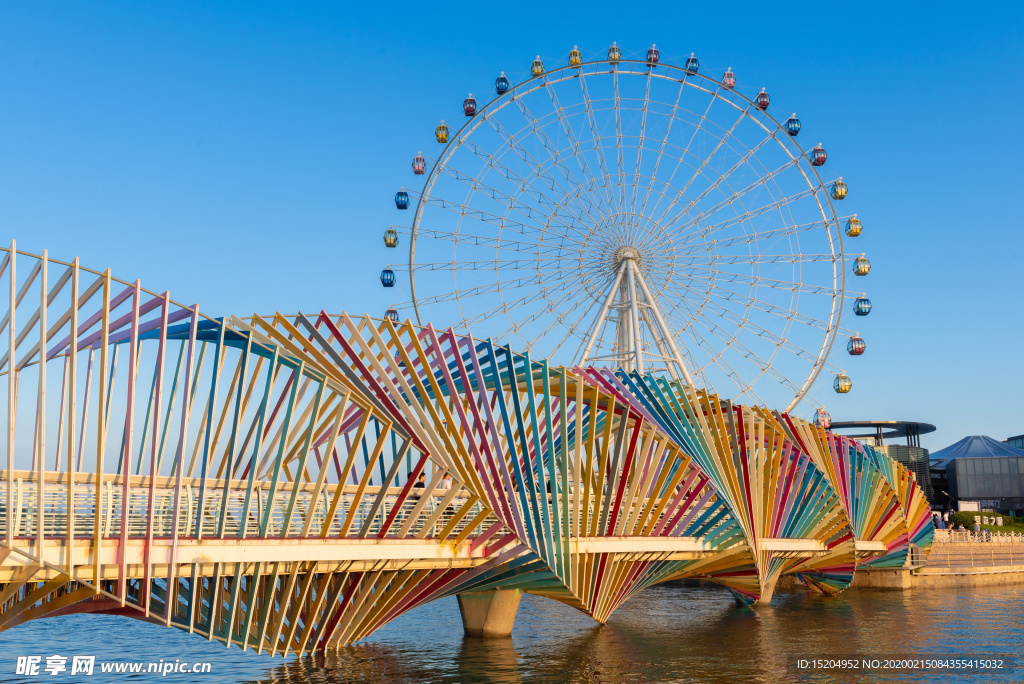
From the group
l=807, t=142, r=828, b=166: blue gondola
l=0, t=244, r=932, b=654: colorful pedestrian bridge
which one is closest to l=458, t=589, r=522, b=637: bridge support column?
l=0, t=244, r=932, b=654: colorful pedestrian bridge

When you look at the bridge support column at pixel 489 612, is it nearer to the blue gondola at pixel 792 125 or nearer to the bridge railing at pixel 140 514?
the bridge railing at pixel 140 514

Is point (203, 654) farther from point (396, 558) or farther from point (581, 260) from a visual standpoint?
point (581, 260)

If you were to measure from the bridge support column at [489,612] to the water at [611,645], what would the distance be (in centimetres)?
52

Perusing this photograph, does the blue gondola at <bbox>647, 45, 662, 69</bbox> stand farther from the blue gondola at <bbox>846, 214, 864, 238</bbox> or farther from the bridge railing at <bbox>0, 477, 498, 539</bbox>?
the bridge railing at <bbox>0, 477, 498, 539</bbox>

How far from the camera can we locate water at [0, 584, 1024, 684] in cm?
2414

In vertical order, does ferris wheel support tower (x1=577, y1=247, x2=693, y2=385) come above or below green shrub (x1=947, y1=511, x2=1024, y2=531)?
above

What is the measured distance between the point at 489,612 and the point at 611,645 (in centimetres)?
384

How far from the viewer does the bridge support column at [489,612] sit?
29812mm

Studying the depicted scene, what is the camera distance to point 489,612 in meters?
29.9

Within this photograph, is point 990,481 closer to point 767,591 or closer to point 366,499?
point 767,591

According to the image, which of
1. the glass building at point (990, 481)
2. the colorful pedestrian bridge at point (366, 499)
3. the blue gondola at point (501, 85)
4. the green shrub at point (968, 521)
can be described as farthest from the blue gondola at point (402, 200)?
the glass building at point (990, 481)

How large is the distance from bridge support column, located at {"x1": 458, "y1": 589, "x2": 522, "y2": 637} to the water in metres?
0.52

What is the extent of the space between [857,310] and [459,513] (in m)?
28.6

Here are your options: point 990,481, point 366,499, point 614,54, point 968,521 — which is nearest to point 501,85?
point 614,54
